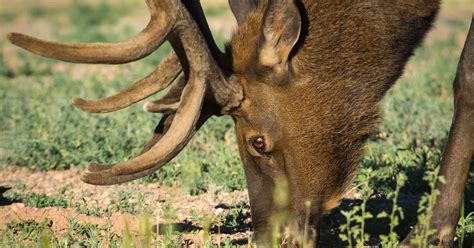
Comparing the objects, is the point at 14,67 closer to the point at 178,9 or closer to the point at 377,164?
the point at 377,164

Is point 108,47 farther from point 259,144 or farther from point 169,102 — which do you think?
point 259,144

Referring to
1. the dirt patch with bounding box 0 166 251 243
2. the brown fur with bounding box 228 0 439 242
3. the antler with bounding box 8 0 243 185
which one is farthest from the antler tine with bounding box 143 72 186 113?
the dirt patch with bounding box 0 166 251 243

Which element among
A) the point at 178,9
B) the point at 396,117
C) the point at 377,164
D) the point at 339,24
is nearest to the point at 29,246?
the point at 178,9

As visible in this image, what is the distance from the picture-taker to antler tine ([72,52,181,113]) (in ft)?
15.4

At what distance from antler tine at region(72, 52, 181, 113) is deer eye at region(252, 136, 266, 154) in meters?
0.57

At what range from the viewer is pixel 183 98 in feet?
15.8

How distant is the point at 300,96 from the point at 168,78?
733mm

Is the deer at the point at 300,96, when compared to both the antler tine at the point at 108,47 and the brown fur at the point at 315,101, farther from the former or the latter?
the antler tine at the point at 108,47

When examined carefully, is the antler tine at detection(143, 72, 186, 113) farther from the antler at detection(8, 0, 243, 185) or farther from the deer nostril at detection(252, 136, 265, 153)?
the deer nostril at detection(252, 136, 265, 153)

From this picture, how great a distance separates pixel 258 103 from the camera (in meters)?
5.11

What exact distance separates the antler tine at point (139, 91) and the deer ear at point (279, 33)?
0.51 meters

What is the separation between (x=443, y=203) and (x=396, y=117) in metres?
3.39

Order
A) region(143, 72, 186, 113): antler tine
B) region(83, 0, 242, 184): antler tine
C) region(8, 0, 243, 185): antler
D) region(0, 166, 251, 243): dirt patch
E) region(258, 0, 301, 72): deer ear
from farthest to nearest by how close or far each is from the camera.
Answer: region(0, 166, 251, 243): dirt patch < region(143, 72, 186, 113): antler tine < region(258, 0, 301, 72): deer ear < region(83, 0, 242, 184): antler tine < region(8, 0, 243, 185): antler

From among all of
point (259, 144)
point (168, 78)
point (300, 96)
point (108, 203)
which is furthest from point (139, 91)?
point (108, 203)
